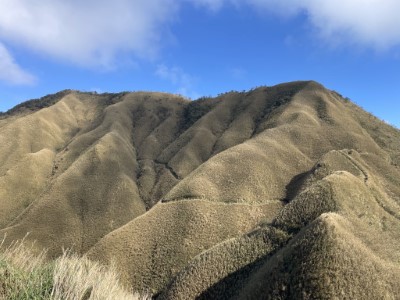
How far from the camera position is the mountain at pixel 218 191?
27.5m

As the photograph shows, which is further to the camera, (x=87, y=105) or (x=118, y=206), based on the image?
(x=87, y=105)

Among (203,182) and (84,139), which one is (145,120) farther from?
(203,182)

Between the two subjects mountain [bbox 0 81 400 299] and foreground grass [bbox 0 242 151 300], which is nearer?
foreground grass [bbox 0 242 151 300]

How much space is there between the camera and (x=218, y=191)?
64.4 metres

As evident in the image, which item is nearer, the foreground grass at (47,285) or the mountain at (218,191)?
the foreground grass at (47,285)

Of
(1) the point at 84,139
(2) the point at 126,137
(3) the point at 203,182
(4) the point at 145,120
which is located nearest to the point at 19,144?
(1) the point at 84,139

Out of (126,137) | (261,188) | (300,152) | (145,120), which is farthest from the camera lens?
(145,120)

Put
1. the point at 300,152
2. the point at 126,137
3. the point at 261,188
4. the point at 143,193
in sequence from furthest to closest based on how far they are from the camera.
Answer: the point at 126,137
the point at 143,193
the point at 300,152
the point at 261,188

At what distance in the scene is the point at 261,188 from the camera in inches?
2581

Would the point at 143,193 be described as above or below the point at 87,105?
below

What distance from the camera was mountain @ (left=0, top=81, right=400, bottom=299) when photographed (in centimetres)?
2748

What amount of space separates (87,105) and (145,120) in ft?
104

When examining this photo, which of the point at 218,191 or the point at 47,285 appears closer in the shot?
the point at 47,285

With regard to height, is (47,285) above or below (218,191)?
below
